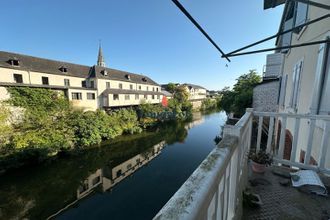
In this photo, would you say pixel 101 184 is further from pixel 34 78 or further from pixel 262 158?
pixel 34 78

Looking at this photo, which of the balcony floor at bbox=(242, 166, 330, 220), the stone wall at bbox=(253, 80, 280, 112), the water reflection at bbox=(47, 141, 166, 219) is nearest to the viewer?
the balcony floor at bbox=(242, 166, 330, 220)

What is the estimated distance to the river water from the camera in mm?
7820

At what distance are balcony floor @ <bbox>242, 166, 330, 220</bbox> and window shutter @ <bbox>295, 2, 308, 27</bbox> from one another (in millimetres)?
3969

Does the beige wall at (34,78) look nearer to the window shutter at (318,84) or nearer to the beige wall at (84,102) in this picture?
the beige wall at (84,102)

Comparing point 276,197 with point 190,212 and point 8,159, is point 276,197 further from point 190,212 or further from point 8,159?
point 8,159

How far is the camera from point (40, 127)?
42.4ft

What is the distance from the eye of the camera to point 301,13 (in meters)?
4.22

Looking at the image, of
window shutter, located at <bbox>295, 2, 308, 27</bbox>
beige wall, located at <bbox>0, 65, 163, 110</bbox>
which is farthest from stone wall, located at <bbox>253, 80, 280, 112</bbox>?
beige wall, located at <bbox>0, 65, 163, 110</bbox>

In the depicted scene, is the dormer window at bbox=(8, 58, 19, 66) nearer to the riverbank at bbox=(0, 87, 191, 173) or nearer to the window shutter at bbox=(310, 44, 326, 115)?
the riverbank at bbox=(0, 87, 191, 173)

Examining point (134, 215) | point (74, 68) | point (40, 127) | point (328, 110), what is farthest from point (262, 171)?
point (74, 68)

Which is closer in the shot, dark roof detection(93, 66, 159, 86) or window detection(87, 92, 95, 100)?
window detection(87, 92, 95, 100)

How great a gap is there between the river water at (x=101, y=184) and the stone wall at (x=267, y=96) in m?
6.86

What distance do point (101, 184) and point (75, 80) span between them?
50.3 feet

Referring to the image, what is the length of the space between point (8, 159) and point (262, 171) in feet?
46.9
